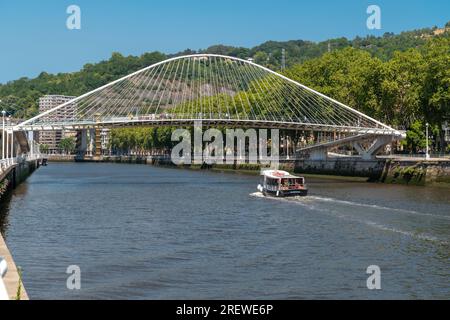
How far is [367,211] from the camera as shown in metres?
45.7

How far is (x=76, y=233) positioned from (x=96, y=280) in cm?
1193

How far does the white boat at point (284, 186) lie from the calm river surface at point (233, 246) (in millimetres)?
2923

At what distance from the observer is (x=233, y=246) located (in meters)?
32.8

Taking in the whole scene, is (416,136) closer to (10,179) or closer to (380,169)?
(380,169)

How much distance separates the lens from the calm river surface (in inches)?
957

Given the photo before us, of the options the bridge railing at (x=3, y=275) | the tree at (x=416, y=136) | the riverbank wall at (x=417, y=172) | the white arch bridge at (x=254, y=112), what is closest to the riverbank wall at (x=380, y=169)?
the riverbank wall at (x=417, y=172)

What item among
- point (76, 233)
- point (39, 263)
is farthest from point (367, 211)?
point (39, 263)

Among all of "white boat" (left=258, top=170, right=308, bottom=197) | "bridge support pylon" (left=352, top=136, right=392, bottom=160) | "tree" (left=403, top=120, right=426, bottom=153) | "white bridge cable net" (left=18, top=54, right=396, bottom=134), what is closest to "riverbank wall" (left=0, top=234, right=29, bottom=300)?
"white boat" (left=258, top=170, right=308, bottom=197)

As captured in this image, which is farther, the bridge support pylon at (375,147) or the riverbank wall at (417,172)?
the bridge support pylon at (375,147)

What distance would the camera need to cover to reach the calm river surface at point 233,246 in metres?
24.3

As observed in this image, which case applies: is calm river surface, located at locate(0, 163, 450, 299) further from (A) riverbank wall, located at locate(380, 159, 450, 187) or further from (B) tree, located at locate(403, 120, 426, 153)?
(B) tree, located at locate(403, 120, 426, 153)

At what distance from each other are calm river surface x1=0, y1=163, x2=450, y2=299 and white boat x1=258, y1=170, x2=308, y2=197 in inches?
115

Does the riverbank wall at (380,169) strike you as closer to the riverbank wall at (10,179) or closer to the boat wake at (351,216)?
the boat wake at (351,216)
